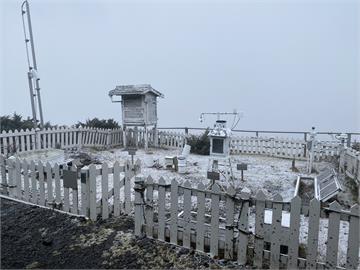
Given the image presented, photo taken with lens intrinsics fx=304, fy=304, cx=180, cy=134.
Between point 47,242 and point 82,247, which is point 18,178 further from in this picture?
point 82,247

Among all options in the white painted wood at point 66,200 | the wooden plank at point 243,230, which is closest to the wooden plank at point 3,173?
the white painted wood at point 66,200

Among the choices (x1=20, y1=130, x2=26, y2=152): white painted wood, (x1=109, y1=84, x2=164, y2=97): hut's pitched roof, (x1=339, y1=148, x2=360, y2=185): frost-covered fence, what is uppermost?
(x1=109, y1=84, x2=164, y2=97): hut's pitched roof

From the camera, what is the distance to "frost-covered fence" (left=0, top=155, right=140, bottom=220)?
178 inches

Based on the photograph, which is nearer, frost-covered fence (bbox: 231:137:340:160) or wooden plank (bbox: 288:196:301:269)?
wooden plank (bbox: 288:196:301:269)

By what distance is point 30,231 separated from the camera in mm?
4316

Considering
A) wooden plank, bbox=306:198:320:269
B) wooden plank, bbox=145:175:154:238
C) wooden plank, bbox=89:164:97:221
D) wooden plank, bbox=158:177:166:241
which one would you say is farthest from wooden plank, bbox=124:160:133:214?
wooden plank, bbox=306:198:320:269

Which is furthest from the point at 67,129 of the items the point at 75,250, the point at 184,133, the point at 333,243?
the point at 333,243

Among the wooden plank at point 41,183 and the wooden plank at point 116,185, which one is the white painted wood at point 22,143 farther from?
the wooden plank at point 116,185

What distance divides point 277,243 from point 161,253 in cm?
135

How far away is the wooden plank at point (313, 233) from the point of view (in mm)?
3098

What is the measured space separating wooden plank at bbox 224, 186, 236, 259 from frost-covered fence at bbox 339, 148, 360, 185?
178 inches

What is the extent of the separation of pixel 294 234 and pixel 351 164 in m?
5.69

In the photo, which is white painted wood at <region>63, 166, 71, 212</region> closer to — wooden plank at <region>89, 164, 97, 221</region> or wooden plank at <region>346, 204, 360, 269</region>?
wooden plank at <region>89, 164, 97, 221</region>

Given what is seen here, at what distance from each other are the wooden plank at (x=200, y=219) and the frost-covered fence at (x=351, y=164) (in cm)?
468
